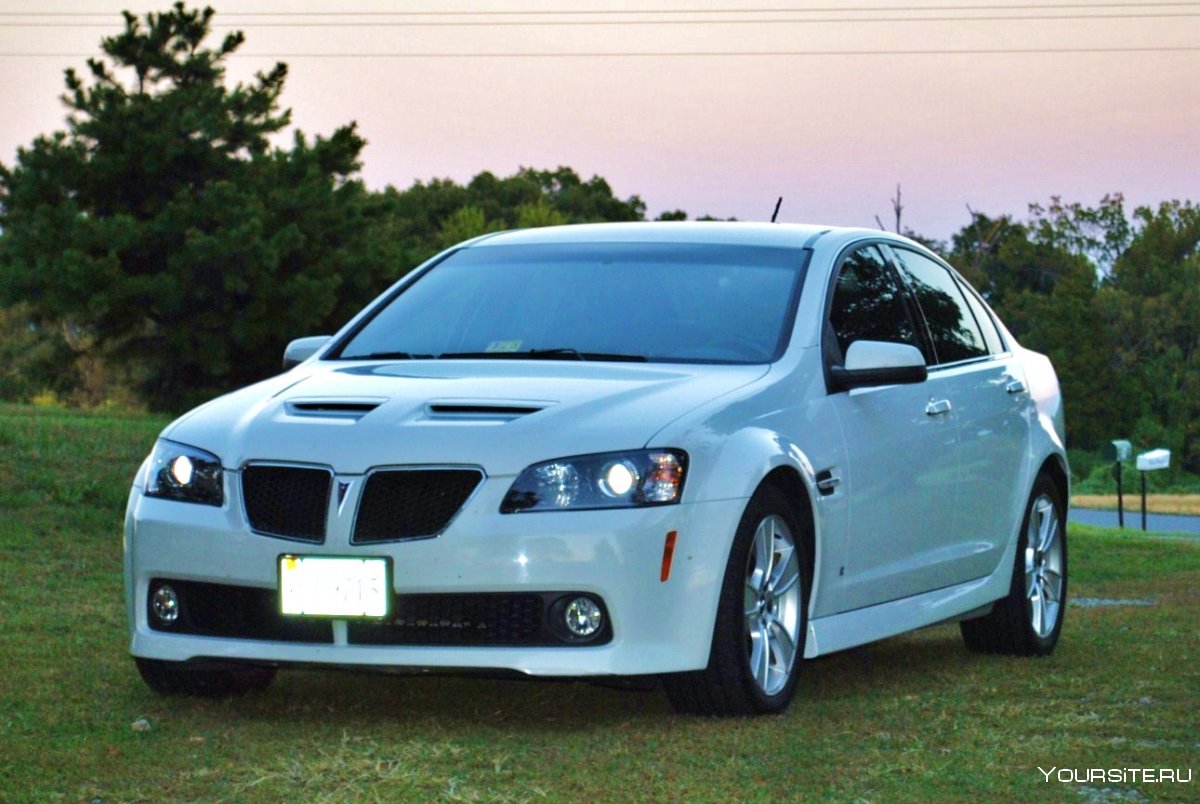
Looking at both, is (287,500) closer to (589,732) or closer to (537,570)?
(537,570)

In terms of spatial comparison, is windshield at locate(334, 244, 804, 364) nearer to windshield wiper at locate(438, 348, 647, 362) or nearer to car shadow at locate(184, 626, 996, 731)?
windshield wiper at locate(438, 348, 647, 362)

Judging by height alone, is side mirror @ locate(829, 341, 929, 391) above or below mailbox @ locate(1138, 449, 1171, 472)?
above

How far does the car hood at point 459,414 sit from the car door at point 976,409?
1.63 m

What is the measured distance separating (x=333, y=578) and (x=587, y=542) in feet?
2.46

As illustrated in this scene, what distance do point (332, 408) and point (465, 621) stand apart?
0.86 metres

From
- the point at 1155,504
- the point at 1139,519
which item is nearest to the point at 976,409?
the point at 1139,519

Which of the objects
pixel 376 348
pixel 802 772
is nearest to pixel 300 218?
pixel 376 348

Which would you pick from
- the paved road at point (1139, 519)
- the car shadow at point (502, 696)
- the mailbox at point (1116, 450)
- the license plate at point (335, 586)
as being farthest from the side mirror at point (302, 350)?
the paved road at point (1139, 519)

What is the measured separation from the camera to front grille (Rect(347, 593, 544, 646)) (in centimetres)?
595

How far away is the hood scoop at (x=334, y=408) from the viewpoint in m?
6.27

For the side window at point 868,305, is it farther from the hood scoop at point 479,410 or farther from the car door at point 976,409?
the hood scoop at point 479,410

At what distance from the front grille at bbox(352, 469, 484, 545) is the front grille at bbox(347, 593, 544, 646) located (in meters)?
0.20

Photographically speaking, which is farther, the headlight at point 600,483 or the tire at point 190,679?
the tire at point 190,679

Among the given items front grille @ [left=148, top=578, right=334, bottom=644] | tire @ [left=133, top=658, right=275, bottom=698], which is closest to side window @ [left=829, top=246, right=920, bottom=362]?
front grille @ [left=148, top=578, right=334, bottom=644]
